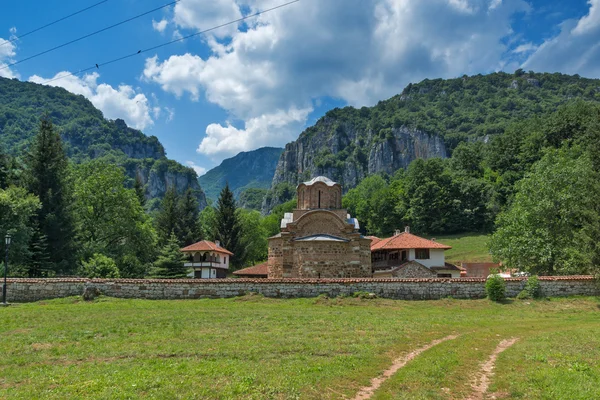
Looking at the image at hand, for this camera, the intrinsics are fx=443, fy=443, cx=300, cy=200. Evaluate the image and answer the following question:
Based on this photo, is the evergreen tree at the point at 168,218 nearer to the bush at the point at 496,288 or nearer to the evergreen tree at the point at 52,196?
the evergreen tree at the point at 52,196

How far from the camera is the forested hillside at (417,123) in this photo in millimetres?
147750

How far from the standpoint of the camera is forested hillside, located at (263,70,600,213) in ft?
485

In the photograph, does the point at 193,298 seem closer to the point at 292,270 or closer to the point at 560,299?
the point at 292,270

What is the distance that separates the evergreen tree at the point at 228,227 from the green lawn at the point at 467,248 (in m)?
23.8

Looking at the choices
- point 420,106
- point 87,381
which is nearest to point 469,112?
point 420,106

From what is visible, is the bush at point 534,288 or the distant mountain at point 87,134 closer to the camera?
the bush at point 534,288

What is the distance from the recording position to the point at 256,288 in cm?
2112

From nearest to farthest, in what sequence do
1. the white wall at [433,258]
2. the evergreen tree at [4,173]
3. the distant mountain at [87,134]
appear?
the evergreen tree at [4,173] → the white wall at [433,258] → the distant mountain at [87,134]

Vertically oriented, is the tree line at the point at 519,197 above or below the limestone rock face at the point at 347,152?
below

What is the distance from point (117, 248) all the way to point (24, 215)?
10868mm

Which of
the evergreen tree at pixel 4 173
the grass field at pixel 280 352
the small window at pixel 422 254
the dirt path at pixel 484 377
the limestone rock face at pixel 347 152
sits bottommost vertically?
the dirt path at pixel 484 377

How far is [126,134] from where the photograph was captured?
17725 centimetres

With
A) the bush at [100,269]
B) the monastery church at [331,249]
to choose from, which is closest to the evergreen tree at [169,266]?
the bush at [100,269]

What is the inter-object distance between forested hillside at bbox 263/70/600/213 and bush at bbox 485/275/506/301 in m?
121
